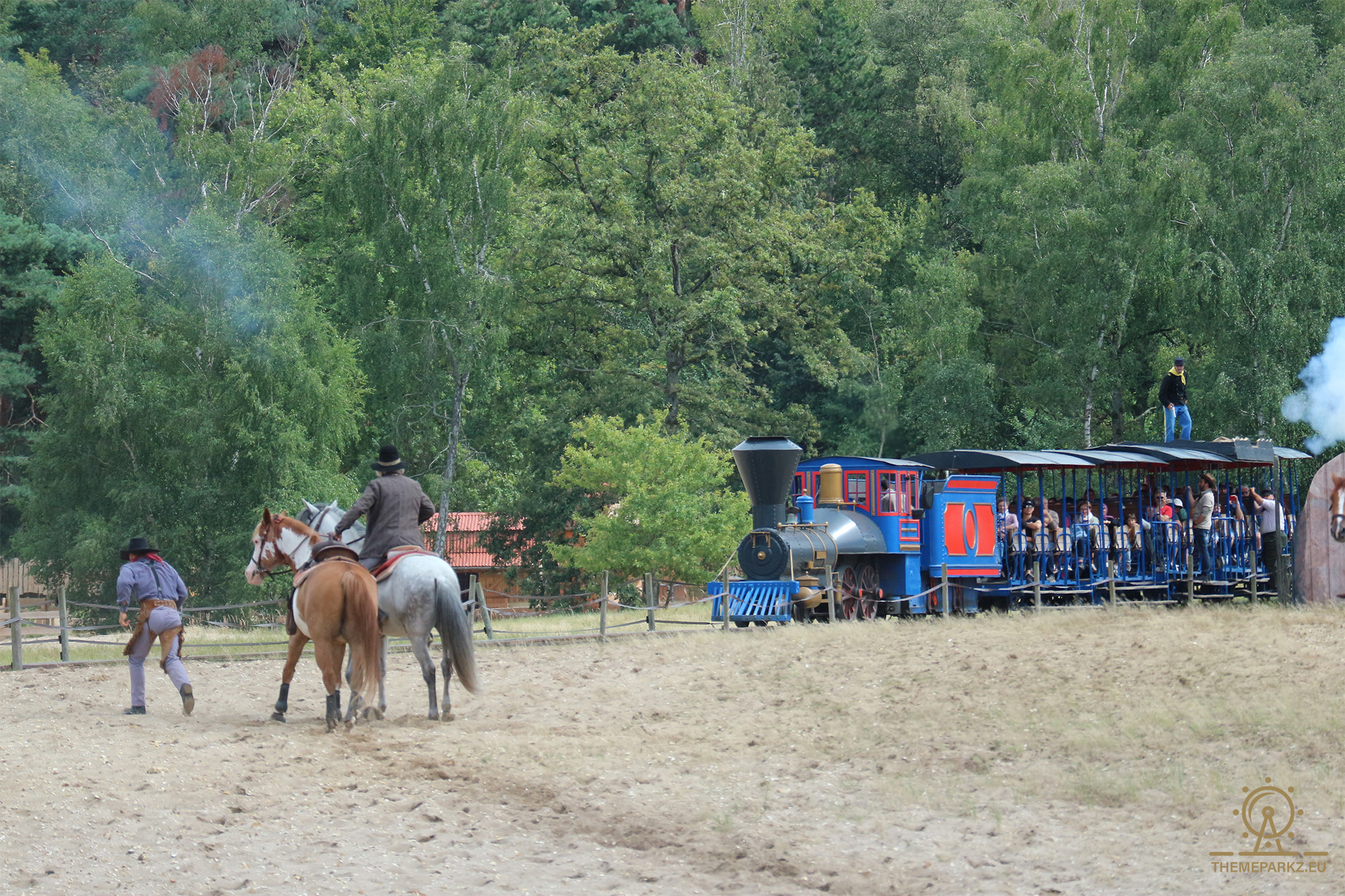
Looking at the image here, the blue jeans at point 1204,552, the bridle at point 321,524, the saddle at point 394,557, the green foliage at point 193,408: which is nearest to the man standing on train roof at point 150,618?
the bridle at point 321,524

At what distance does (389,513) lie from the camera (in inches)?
577

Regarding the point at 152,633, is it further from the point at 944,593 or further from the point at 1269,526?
the point at 1269,526

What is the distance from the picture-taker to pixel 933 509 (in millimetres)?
24188

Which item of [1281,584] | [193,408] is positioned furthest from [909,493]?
[193,408]

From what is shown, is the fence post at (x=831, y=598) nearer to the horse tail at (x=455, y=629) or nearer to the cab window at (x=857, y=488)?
the cab window at (x=857, y=488)

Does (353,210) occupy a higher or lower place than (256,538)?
higher

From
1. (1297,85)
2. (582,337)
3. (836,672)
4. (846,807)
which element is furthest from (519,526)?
(846,807)

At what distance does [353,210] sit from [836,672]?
29.4m

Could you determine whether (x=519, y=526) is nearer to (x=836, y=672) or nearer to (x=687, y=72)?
(x=687, y=72)

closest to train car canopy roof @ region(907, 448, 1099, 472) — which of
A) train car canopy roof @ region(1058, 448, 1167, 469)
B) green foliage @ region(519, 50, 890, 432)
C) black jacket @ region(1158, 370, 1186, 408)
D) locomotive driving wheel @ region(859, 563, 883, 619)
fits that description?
train car canopy roof @ region(1058, 448, 1167, 469)

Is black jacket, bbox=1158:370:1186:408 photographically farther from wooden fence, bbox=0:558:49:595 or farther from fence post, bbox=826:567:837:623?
wooden fence, bbox=0:558:49:595

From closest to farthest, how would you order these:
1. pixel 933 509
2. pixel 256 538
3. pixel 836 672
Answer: pixel 256 538 → pixel 836 672 → pixel 933 509

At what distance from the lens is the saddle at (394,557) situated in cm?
1455

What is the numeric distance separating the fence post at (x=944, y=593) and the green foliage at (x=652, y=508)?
10.6 meters
